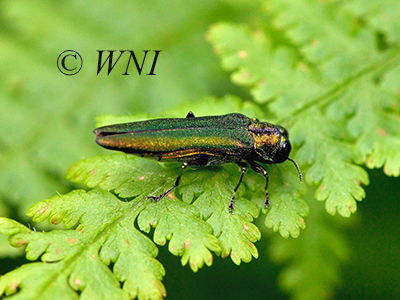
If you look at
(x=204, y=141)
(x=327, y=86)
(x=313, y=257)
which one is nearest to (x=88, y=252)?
(x=204, y=141)

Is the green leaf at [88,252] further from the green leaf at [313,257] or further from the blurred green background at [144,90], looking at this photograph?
the green leaf at [313,257]

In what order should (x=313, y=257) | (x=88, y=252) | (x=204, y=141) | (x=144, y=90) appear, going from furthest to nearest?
(x=144, y=90) → (x=313, y=257) → (x=204, y=141) → (x=88, y=252)

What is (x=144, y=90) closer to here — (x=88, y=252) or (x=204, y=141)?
(x=204, y=141)

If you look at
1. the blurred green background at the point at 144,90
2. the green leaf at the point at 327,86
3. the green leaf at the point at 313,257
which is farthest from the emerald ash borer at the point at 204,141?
the blurred green background at the point at 144,90

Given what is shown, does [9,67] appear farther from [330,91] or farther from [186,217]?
[330,91]

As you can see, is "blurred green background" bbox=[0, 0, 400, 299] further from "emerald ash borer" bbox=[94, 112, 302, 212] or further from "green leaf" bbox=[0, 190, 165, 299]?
"green leaf" bbox=[0, 190, 165, 299]

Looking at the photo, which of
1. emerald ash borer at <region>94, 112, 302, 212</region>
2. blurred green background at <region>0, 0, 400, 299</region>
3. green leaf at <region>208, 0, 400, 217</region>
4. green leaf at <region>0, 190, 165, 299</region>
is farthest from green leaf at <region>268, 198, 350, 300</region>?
green leaf at <region>0, 190, 165, 299</region>

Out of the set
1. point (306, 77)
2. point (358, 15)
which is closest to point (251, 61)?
point (306, 77)
